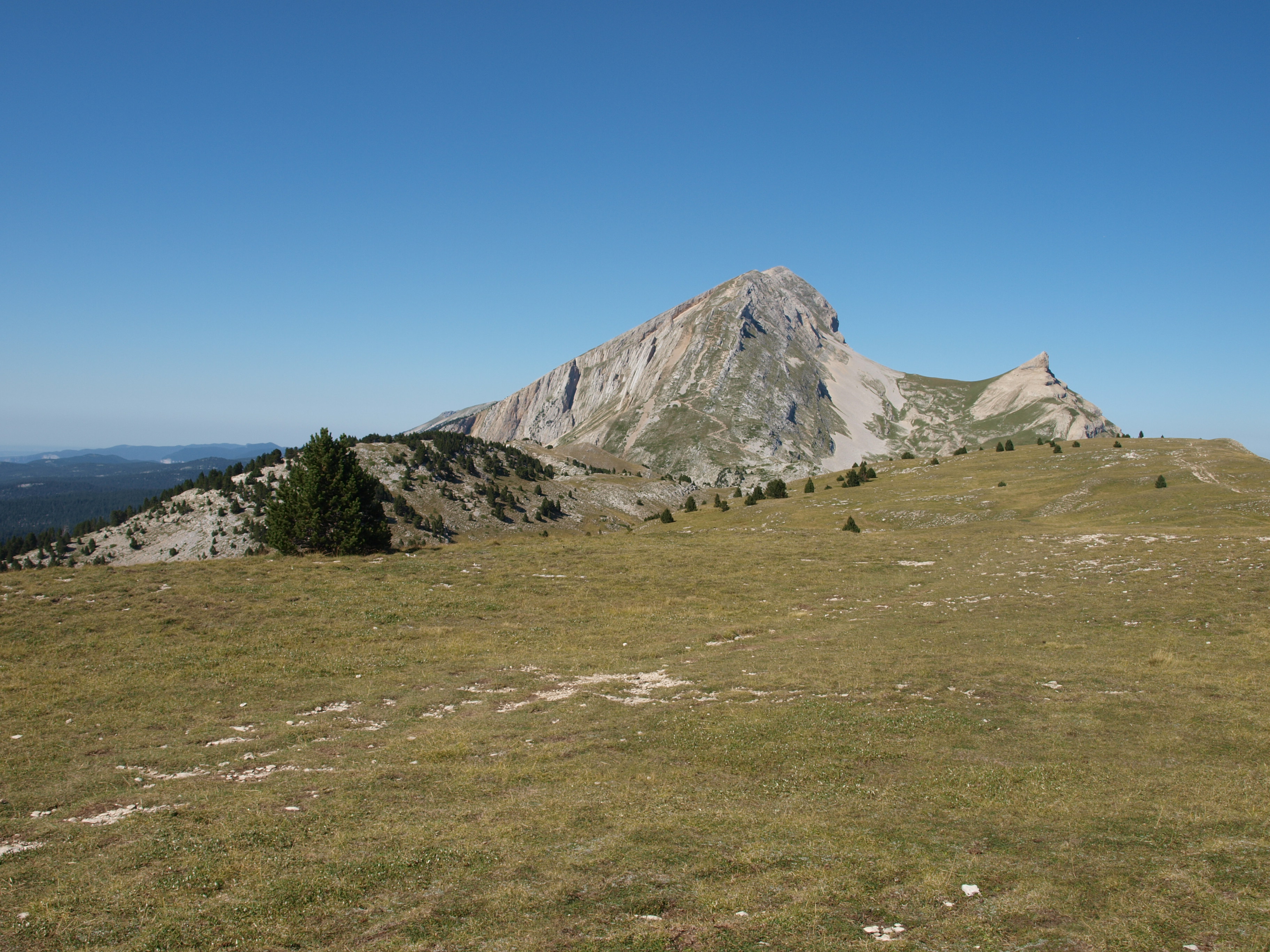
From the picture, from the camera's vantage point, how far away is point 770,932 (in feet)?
29.7

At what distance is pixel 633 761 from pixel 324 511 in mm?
39859

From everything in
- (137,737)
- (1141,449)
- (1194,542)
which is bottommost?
(137,737)

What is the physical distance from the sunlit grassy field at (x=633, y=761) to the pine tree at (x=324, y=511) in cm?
888

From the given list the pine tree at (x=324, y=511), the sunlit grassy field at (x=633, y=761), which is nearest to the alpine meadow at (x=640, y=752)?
the sunlit grassy field at (x=633, y=761)

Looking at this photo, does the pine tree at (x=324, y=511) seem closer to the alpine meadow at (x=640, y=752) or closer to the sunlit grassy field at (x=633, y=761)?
the alpine meadow at (x=640, y=752)

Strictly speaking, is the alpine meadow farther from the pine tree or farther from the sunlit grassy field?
the pine tree

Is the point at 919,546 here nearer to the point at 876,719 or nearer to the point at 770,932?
the point at 876,719

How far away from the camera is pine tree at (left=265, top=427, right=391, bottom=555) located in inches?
1913

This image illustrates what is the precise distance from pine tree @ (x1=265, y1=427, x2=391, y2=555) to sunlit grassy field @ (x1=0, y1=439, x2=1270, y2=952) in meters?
8.88

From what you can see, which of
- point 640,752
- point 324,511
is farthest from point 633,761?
point 324,511

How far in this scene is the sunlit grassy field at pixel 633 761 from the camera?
967cm

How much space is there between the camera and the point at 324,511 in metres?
48.8

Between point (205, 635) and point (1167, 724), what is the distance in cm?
3459

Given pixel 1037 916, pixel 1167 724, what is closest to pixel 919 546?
pixel 1167 724
